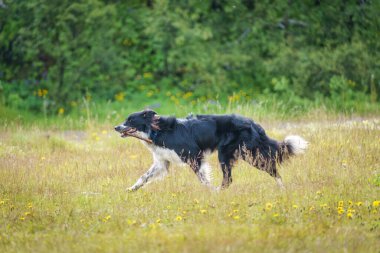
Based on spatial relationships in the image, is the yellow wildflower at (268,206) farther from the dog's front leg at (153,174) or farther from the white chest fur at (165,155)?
the dog's front leg at (153,174)

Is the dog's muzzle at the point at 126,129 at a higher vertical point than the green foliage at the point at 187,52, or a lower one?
higher

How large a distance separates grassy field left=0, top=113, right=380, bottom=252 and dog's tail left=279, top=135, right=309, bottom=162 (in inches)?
11.2

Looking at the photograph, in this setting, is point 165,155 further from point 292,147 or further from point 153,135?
point 292,147

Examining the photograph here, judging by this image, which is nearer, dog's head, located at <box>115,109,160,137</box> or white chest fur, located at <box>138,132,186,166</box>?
white chest fur, located at <box>138,132,186,166</box>

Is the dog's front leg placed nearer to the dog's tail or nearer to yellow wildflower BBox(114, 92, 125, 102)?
the dog's tail

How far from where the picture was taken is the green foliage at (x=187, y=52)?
1471 cm

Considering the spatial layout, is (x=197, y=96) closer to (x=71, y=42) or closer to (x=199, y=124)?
(x=71, y=42)

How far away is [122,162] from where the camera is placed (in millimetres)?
8906

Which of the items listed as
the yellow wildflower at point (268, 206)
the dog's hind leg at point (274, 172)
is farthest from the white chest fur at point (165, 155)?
the yellow wildflower at point (268, 206)

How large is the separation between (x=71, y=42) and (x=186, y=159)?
8.46 m

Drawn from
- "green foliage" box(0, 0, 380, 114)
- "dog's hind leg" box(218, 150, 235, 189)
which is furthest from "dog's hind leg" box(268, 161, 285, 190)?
"green foliage" box(0, 0, 380, 114)

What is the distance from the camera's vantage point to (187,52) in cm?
1535

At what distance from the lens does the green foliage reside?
14.7 meters

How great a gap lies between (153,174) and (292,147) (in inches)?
72.0
